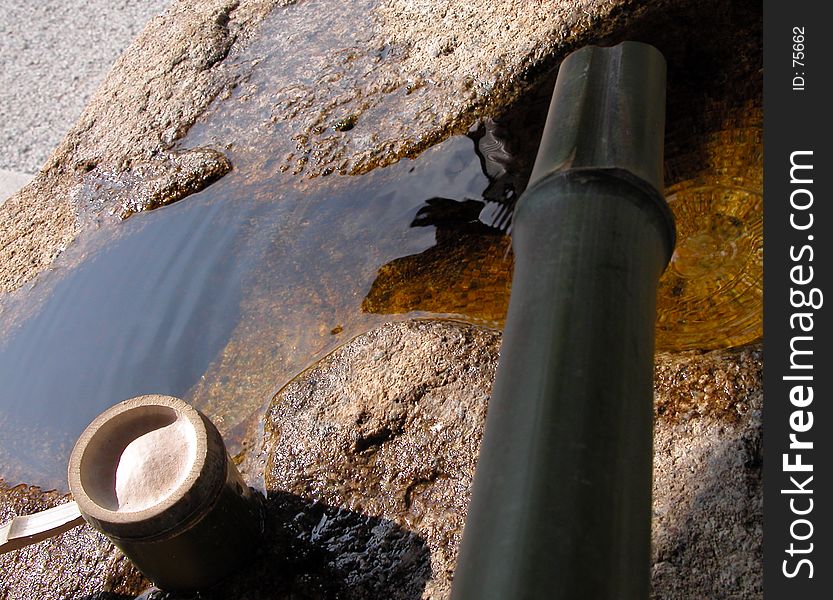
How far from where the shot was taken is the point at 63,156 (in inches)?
187

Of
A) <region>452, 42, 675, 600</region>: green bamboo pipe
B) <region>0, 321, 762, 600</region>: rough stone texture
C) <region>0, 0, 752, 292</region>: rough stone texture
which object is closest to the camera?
<region>452, 42, 675, 600</region>: green bamboo pipe

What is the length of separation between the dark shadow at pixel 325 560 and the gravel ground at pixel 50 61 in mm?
5403

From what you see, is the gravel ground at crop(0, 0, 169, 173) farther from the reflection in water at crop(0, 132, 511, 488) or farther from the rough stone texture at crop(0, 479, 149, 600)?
the rough stone texture at crop(0, 479, 149, 600)

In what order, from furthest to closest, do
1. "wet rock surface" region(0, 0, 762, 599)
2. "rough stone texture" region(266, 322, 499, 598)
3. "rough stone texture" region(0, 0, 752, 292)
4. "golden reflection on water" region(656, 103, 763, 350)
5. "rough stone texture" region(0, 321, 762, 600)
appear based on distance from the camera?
"rough stone texture" region(0, 0, 752, 292), "golden reflection on water" region(656, 103, 763, 350), "rough stone texture" region(266, 322, 499, 598), "wet rock surface" region(0, 0, 762, 599), "rough stone texture" region(0, 321, 762, 600)

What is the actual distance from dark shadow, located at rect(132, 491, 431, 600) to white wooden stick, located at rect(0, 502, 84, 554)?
15.4 inches

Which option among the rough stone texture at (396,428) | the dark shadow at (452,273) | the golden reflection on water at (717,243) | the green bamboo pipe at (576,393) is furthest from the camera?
the dark shadow at (452,273)

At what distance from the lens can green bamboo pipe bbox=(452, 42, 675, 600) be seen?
1289 mm

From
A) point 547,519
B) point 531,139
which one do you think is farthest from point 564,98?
point 531,139

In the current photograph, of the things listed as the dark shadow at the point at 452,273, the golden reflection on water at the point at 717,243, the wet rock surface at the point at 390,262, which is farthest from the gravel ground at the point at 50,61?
the golden reflection on water at the point at 717,243

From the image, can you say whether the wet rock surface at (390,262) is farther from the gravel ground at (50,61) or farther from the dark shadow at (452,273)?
the gravel ground at (50,61)

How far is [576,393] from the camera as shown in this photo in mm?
1384

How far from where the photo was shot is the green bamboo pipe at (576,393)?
1289 mm

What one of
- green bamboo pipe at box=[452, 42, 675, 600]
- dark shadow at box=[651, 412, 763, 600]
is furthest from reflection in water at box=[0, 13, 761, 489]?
green bamboo pipe at box=[452, 42, 675, 600]

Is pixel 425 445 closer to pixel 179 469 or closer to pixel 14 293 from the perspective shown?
pixel 179 469
